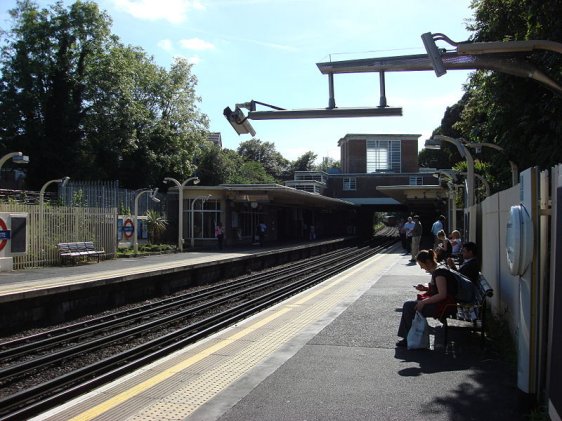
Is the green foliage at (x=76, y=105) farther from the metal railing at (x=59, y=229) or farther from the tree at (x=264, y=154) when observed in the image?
the tree at (x=264, y=154)

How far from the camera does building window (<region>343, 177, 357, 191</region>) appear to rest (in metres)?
59.5

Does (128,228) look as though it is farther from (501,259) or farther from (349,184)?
(349,184)

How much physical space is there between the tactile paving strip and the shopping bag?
1609 mm

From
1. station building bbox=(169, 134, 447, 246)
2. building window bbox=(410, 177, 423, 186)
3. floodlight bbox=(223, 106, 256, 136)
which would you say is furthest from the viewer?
building window bbox=(410, 177, 423, 186)

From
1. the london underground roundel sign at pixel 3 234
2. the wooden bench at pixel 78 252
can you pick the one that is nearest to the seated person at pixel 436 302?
the london underground roundel sign at pixel 3 234

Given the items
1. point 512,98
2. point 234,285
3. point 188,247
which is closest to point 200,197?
point 188,247

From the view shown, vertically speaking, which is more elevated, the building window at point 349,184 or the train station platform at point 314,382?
the building window at point 349,184

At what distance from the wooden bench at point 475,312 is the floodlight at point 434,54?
267cm

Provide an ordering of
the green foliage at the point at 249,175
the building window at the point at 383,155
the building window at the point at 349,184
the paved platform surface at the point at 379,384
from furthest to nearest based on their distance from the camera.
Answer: the building window at the point at 383,155, the green foliage at the point at 249,175, the building window at the point at 349,184, the paved platform surface at the point at 379,384

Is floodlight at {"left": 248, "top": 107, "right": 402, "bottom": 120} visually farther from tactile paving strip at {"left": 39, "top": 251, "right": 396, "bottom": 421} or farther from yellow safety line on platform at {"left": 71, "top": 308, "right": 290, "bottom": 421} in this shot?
yellow safety line on platform at {"left": 71, "top": 308, "right": 290, "bottom": 421}

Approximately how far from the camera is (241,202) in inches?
1331

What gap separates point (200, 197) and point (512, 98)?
924 inches

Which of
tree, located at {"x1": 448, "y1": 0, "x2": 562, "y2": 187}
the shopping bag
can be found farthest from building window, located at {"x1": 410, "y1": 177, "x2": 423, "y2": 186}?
the shopping bag

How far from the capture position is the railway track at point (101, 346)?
593 centimetres
